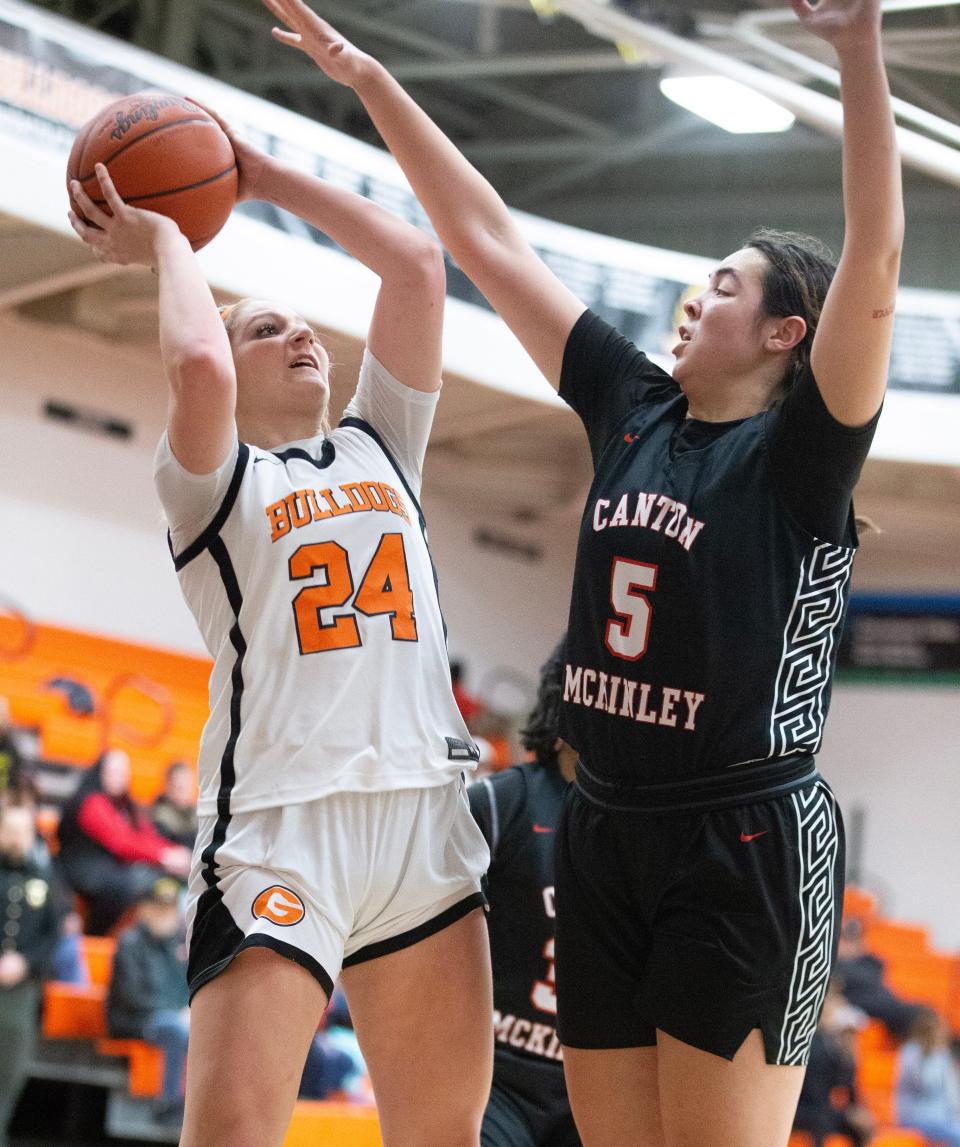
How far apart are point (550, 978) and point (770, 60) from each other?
7357mm

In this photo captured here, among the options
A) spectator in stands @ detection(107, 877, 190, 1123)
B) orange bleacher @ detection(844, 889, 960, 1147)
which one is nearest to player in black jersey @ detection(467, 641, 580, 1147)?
spectator in stands @ detection(107, 877, 190, 1123)

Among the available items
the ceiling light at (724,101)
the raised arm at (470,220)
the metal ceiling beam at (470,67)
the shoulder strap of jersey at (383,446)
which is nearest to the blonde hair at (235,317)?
the shoulder strap of jersey at (383,446)

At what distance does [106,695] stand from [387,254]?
8513mm

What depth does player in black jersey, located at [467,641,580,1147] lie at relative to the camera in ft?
11.6

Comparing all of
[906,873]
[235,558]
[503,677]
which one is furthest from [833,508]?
[906,873]

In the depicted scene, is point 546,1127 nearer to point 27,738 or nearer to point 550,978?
point 550,978

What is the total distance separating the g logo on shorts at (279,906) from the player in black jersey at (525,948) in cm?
106

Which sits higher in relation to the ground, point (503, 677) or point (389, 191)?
point (389, 191)

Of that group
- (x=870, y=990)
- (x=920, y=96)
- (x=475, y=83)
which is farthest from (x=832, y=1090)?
(x=475, y=83)

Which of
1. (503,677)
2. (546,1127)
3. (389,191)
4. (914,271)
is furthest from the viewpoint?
(914,271)

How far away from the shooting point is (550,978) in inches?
142

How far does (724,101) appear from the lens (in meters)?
10.1

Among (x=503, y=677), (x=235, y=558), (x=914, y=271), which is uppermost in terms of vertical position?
(x=914, y=271)

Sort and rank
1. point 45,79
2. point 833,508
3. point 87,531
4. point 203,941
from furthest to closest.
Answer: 1. point 87,531
2. point 45,79
3. point 203,941
4. point 833,508
